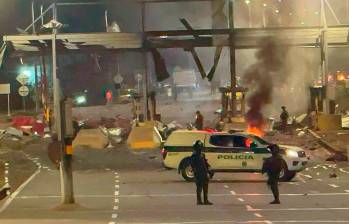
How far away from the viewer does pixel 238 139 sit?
83.3 ft

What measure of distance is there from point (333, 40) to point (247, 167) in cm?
2057

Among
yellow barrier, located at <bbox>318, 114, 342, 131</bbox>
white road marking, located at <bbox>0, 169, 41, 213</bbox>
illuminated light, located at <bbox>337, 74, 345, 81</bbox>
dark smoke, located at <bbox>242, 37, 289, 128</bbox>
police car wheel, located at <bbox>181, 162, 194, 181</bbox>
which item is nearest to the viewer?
white road marking, located at <bbox>0, 169, 41, 213</bbox>

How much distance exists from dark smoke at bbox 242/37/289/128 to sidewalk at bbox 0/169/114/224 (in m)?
18.3

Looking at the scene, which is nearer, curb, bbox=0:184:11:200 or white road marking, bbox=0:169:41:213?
white road marking, bbox=0:169:41:213

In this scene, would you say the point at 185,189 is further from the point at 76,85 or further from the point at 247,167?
the point at 76,85

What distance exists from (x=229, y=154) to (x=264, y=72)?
21110mm

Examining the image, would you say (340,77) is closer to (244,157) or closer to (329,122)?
(329,122)

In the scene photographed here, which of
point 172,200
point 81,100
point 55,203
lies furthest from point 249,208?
point 81,100

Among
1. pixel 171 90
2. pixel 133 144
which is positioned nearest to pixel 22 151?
pixel 133 144

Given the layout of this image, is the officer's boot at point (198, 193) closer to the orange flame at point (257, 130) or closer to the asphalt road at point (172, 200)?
the asphalt road at point (172, 200)

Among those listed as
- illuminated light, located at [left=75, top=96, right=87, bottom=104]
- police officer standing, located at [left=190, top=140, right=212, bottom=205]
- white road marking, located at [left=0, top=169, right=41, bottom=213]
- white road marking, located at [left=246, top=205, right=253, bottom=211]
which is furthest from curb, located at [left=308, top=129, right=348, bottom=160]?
illuminated light, located at [left=75, top=96, right=87, bottom=104]

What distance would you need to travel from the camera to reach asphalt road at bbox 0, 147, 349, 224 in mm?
15422

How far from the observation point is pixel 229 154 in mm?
25062

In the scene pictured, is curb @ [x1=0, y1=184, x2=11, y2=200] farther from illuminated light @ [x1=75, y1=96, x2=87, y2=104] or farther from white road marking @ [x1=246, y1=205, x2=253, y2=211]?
illuminated light @ [x1=75, y1=96, x2=87, y2=104]
